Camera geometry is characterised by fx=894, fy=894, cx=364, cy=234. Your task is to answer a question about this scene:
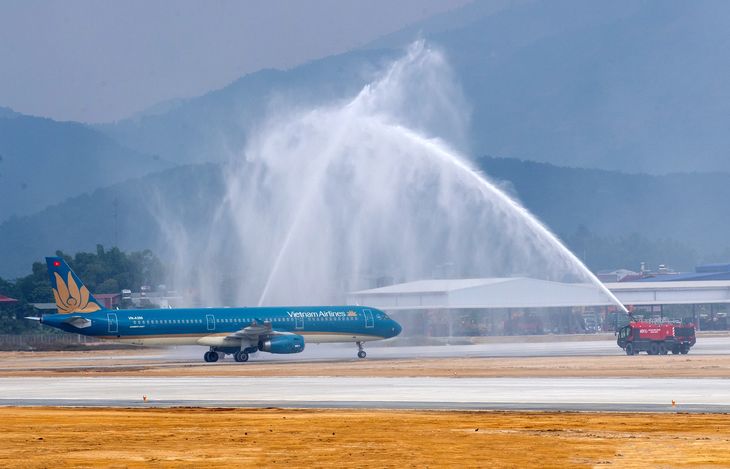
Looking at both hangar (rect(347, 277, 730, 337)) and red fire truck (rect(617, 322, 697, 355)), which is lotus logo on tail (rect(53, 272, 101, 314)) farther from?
hangar (rect(347, 277, 730, 337))

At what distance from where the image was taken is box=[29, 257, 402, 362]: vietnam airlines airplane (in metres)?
72.5

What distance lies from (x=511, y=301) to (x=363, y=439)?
120368mm

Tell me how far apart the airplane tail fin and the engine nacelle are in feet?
48.9

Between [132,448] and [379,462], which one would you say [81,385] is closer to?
[132,448]

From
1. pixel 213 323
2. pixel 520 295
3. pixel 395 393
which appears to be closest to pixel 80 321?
pixel 213 323

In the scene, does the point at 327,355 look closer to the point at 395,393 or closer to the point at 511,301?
the point at 395,393

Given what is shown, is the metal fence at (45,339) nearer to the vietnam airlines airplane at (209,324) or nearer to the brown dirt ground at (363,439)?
the vietnam airlines airplane at (209,324)

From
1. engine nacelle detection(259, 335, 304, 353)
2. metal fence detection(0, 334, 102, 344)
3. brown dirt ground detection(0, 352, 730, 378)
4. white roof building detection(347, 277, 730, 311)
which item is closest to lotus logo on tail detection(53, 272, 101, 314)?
brown dirt ground detection(0, 352, 730, 378)

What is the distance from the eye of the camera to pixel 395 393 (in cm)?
3959

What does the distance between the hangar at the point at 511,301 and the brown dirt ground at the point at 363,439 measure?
343ft

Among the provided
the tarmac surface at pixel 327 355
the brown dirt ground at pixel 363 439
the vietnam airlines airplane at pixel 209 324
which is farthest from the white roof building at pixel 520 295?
the brown dirt ground at pixel 363 439

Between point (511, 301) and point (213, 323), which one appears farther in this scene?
point (511, 301)

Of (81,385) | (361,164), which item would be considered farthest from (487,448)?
(361,164)

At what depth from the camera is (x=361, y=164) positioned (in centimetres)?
11712
